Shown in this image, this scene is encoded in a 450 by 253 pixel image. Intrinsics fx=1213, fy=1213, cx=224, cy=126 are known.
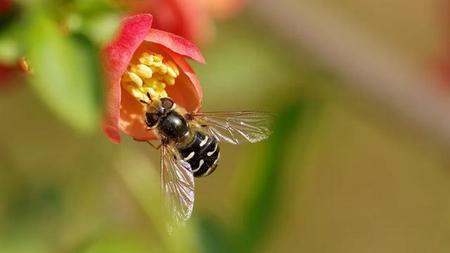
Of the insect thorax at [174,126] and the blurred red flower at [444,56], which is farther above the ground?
the blurred red flower at [444,56]

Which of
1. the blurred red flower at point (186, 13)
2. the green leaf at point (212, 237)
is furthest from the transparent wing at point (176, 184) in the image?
the green leaf at point (212, 237)

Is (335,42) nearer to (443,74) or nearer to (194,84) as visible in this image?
(443,74)

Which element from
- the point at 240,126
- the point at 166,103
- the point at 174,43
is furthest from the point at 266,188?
the point at 174,43

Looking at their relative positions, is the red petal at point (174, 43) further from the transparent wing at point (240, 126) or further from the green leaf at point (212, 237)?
the green leaf at point (212, 237)

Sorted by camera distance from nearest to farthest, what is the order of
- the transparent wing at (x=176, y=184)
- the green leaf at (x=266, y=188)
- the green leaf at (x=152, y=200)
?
the transparent wing at (x=176, y=184)
the green leaf at (x=152, y=200)
the green leaf at (x=266, y=188)

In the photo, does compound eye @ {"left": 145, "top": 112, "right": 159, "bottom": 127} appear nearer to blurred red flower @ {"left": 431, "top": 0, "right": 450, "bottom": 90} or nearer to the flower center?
the flower center

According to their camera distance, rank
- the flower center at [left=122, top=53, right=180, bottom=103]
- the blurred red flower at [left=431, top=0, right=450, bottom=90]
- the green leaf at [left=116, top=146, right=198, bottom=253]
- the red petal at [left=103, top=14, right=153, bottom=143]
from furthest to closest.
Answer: the blurred red flower at [left=431, top=0, right=450, bottom=90]
the green leaf at [left=116, top=146, right=198, bottom=253]
the flower center at [left=122, top=53, right=180, bottom=103]
the red petal at [left=103, top=14, right=153, bottom=143]

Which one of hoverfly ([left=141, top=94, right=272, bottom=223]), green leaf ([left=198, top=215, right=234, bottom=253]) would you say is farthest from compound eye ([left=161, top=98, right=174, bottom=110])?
green leaf ([left=198, top=215, right=234, bottom=253])

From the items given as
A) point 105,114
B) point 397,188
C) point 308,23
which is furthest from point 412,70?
point 397,188
